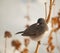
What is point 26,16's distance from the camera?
45.5 inches

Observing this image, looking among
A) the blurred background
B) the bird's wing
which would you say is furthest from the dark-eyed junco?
the blurred background

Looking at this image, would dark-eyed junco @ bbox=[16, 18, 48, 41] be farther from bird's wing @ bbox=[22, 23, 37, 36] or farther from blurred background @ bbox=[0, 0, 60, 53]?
blurred background @ bbox=[0, 0, 60, 53]

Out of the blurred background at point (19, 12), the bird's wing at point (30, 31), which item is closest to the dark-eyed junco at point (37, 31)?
the bird's wing at point (30, 31)

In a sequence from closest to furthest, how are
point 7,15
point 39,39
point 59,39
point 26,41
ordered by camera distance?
1. point 39,39
2. point 26,41
3. point 59,39
4. point 7,15

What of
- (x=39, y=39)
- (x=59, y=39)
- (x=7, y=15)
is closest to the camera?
(x=39, y=39)

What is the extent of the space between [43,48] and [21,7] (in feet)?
0.93

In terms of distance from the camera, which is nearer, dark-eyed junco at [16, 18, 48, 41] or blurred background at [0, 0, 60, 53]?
dark-eyed junco at [16, 18, 48, 41]

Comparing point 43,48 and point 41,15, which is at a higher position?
point 41,15

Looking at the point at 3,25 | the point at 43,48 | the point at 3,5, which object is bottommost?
the point at 43,48

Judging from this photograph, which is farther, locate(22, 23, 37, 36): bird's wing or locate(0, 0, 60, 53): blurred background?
locate(0, 0, 60, 53): blurred background

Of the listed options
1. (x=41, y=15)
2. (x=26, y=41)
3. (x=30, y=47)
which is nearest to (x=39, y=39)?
(x=26, y=41)

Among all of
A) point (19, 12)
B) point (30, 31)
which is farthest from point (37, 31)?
point (19, 12)

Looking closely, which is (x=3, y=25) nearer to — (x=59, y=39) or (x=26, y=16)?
(x=26, y=16)

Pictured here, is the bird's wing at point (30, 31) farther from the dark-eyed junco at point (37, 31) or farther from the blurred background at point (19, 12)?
the blurred background at point (19, 12)
